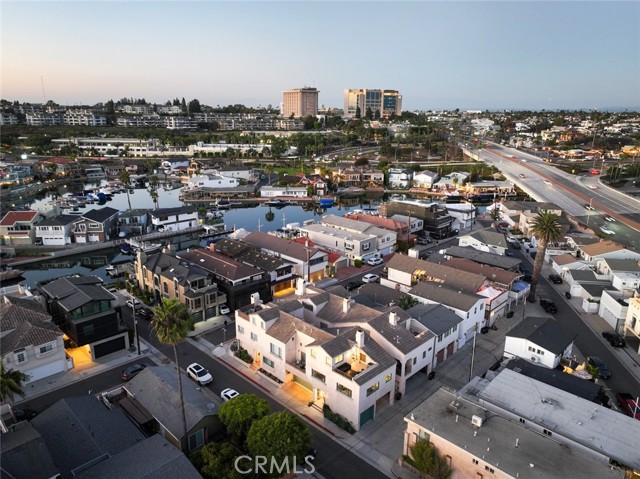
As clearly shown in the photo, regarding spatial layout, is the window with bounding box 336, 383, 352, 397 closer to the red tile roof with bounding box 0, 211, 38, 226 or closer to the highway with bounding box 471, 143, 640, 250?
the highway with bounding box 471, 143, 640, 250

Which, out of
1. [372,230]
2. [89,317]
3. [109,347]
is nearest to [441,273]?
[372,230]

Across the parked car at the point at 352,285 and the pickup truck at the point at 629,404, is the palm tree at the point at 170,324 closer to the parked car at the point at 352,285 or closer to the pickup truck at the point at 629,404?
the pickup truck at the point at 629,404

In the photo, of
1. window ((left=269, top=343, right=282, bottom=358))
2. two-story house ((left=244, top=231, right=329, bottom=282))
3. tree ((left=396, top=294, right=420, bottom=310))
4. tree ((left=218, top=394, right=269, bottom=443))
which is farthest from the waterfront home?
tree ((left=396, top=294, right=420, bottom=310))

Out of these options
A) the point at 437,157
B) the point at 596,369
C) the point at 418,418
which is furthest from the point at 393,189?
the point at 418,418

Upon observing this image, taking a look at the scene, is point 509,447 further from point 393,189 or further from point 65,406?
point 393,189

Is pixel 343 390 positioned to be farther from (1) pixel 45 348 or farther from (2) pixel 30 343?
(2) pixel 30 343
